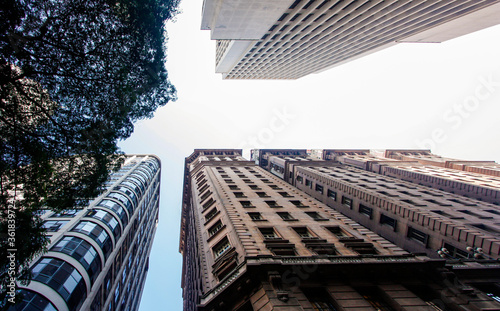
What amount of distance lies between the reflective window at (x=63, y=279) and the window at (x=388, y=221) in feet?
109

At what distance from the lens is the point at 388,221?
29.2 meters

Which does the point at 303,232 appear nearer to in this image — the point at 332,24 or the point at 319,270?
the point at 319,270

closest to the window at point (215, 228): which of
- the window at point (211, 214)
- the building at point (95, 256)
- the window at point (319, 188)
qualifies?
the window at point (211, 214)

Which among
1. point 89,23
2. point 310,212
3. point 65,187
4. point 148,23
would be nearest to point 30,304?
point 65,187

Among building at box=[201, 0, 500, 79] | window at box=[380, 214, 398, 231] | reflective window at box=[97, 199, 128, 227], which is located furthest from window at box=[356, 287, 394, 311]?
reflective window at box=[97, 199, 128, 227]

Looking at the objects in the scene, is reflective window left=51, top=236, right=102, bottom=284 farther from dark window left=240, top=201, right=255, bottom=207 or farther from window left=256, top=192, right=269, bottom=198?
window left=256, top=192, right=269, bottom=198

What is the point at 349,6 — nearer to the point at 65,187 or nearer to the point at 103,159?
the point at 103,159

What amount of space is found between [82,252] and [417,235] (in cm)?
3486

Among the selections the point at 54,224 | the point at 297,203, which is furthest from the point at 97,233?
the point at 297,203

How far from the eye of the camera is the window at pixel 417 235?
79.0ft

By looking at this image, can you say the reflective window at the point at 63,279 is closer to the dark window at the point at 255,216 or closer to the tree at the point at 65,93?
the tree at the point at 65,93

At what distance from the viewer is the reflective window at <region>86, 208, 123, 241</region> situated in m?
31.4

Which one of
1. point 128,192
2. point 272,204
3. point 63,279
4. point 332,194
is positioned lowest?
point 63,279

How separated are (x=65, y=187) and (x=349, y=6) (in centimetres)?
3586
